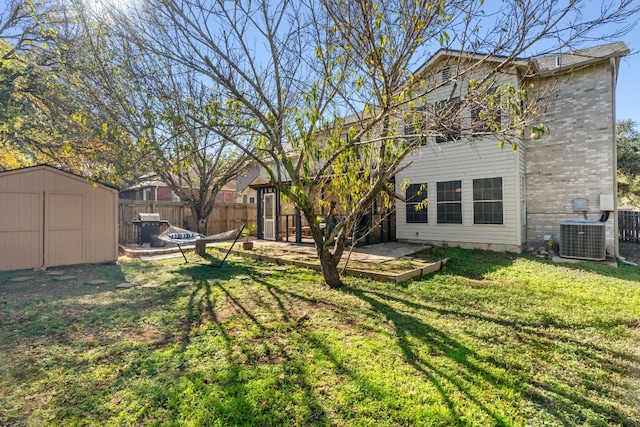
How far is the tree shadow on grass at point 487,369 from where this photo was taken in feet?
7.38

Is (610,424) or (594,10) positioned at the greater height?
(594,10)

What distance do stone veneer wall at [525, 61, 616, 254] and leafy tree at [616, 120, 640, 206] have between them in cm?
848

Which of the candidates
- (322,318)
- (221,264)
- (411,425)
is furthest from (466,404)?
(221,264)

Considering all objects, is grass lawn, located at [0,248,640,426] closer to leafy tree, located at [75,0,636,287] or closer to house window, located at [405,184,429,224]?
leafy tree, located at [75,0,636,287]

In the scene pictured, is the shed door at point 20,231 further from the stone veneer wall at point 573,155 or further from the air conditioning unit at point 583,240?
the stone veneer wall at point 573,155

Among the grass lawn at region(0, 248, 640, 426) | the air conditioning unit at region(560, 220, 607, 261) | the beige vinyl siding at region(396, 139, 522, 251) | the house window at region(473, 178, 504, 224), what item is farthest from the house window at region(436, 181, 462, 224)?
the grass lawn at region(0, 248, 640, 426)

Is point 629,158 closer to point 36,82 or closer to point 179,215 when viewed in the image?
point 179,215

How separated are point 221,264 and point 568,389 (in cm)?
675

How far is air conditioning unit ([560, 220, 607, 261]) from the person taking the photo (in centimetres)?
776

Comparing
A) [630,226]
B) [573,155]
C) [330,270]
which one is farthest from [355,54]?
[630,226]

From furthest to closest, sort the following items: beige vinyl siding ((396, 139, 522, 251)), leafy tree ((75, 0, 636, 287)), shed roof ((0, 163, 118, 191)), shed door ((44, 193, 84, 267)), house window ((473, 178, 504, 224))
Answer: house window ((473, 178, 504, 224))
beige vinyl siding ((396, 139, 522, 251))
shed door ((44, 193, 84, 267))
shed roof ((0, 163, 118, 191))
leafy tree ((75, 0, 636, 287))

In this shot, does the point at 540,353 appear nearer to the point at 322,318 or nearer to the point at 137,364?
the point at 322,318

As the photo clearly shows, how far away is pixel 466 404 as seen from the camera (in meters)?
2.31

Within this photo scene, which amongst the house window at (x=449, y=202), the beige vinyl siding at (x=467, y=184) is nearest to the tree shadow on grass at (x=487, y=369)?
the beige vinyl siding at (x=467, y=184)
